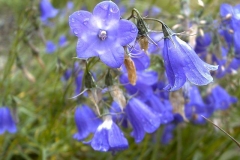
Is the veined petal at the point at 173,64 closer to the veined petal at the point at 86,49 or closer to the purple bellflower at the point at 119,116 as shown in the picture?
the veined petal at the point at 86,49

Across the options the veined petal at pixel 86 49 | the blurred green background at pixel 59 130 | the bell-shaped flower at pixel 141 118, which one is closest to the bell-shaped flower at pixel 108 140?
the bell-shaped flower at pixel 141 118

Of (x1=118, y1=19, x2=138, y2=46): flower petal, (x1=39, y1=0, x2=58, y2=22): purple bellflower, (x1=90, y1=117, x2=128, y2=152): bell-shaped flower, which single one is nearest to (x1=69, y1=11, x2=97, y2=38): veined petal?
(x1=118, y1=19, x2=138, y2=46): flower petal

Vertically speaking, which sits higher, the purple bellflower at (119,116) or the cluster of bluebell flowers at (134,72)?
the cluster of bluebell flowers at (134,72)

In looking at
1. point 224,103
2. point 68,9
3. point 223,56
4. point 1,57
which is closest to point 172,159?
point 224,103

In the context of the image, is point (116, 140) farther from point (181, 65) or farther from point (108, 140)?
point (181, 65)

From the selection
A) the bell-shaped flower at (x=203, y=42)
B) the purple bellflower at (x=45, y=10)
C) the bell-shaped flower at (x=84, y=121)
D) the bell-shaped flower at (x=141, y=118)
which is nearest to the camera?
the bell-shaped flower at (x=141, y=118)

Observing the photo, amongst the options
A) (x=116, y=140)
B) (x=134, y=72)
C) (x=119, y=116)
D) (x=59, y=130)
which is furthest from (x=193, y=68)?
(x=59, y=130)

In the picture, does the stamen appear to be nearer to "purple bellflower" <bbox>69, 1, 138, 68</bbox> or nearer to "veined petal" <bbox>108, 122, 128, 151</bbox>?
"purple bellflower" <bbox>69, 1, 138, 68</bbox>
